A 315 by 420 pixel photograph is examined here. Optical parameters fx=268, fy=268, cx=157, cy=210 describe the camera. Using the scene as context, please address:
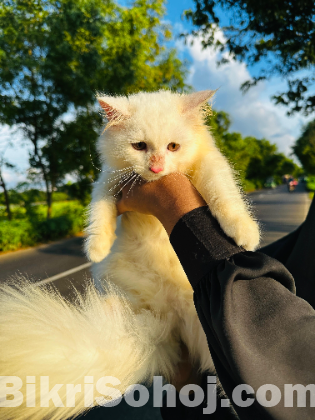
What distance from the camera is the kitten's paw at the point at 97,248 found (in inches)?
41.4

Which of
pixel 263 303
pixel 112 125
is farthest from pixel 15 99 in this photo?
pixel 263 303

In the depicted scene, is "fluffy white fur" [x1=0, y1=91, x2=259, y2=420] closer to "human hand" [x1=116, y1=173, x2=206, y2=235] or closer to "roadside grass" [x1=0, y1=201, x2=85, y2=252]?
"human hand" [x1=116, y1=173, x2=206, y2=235]

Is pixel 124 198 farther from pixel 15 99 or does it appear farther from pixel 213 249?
pixel 15 99

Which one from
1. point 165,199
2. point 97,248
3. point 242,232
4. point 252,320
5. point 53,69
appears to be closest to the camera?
point 252,320

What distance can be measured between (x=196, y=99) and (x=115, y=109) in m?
0.35

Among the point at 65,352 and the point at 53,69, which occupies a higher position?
the point at 53,69

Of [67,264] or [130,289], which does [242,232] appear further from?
[67,264]

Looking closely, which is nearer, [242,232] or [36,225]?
[242,232]

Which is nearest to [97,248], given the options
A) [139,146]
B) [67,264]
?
[139,146]

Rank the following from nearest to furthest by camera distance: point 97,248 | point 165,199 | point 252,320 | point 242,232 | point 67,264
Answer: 1. point 252,320
2. point 242,232
3. point 165,199
4. point 97,248
5. point 67,264

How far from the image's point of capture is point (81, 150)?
7.21 metres

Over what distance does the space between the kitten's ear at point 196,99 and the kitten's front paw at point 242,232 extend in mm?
551

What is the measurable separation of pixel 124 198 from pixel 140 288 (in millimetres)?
369

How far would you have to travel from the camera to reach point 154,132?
108cm
